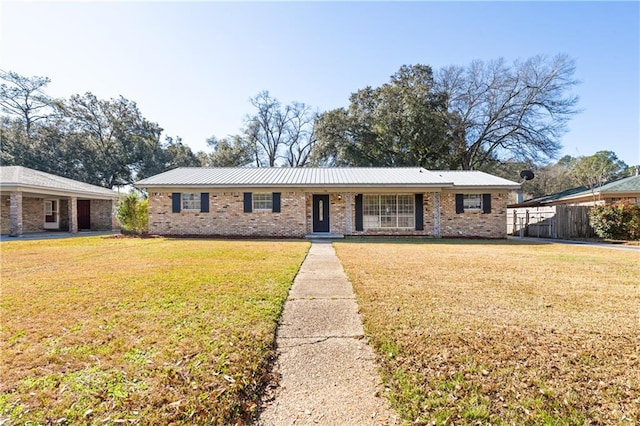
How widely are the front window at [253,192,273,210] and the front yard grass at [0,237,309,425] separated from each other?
9.54 m

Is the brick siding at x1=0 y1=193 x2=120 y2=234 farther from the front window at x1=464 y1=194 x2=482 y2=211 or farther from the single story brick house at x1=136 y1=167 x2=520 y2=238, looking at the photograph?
the front window at x1=464 y1=194 x2=482 y2=211

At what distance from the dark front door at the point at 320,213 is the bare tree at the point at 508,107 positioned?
1648 centimetres

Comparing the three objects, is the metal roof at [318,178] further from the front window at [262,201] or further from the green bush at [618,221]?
the green bush at [618,221]

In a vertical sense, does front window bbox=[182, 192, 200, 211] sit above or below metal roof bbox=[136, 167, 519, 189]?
below

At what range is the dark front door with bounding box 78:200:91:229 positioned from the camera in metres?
20.6

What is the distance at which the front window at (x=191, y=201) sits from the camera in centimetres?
1544

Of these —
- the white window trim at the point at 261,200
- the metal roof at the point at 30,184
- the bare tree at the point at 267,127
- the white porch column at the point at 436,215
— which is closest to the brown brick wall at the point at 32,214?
the metal roof at the point at 30,184

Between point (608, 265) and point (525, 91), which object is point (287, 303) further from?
point (525, 91)

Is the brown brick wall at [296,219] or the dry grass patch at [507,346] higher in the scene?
the brown brick wall at [296,219]

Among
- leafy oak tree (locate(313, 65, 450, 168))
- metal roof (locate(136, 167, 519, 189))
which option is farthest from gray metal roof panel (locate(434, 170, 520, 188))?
leafy oak tree (locate(313, 65, 450, 168))

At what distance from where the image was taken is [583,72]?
23.5 meters

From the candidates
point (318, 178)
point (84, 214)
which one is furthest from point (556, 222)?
point (84, 214)

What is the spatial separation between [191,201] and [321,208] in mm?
6531

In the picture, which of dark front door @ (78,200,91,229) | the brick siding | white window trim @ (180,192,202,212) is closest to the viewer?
white window trim @ (180,192,202,212)
